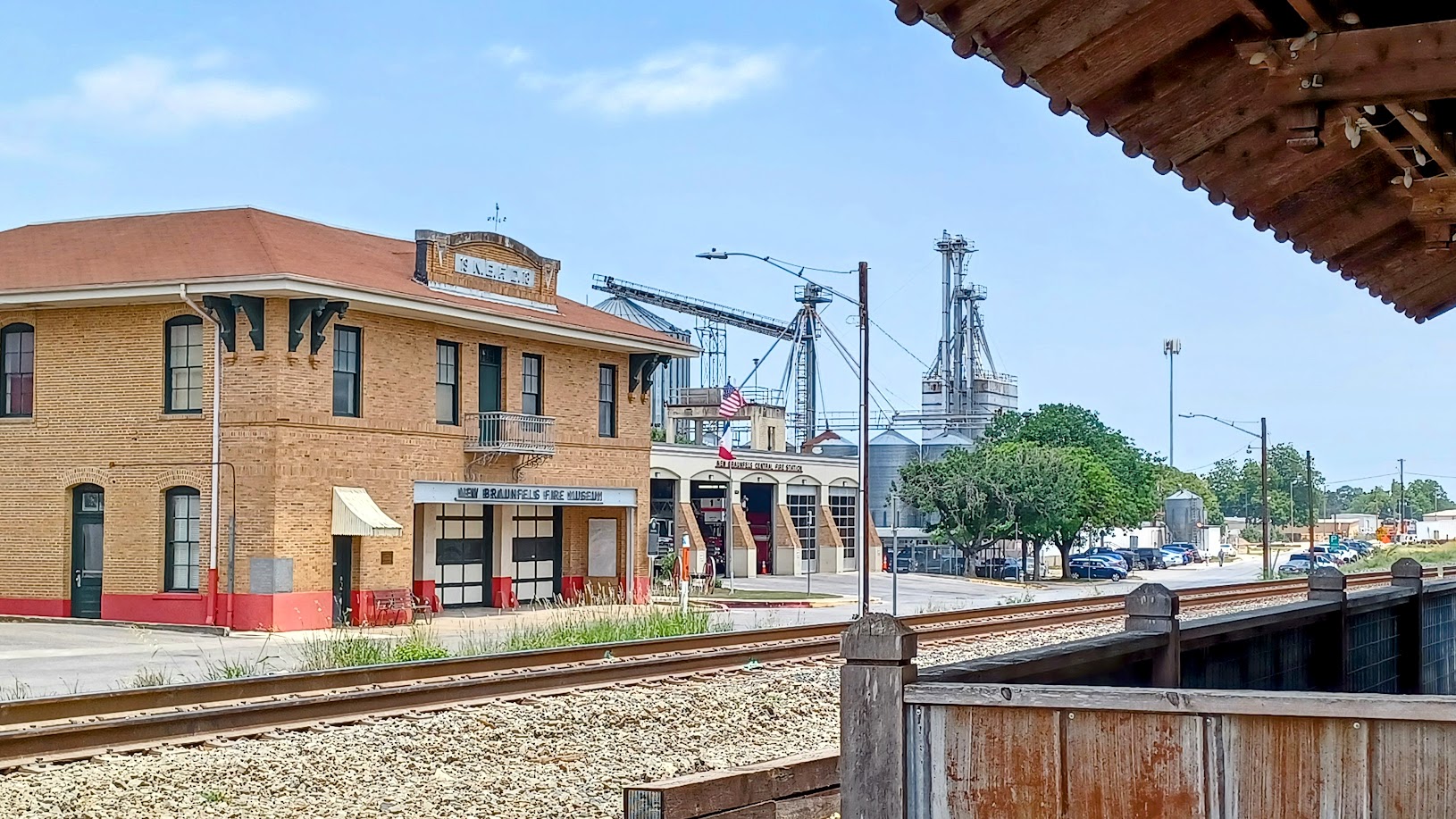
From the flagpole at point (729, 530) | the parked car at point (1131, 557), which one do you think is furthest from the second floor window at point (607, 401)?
the parked car at point (1131, 557)

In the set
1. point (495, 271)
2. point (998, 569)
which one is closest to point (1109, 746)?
point (495, 271)

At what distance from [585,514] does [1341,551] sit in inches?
2517

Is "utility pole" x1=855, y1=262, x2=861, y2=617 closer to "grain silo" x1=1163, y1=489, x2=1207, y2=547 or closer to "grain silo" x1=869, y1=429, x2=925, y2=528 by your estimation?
"grain silo" x1=869, y1=429, x2=925, y2=528

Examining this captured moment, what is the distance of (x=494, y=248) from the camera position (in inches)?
1391

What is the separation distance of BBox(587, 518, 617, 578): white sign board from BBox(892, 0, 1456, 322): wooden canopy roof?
3088 centimetres

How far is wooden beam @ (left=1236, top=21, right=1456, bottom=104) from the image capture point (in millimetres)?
5625

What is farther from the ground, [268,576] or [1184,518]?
[268,576]

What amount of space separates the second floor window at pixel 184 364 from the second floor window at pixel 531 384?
7.63 m

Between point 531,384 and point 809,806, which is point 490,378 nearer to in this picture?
point 531,384

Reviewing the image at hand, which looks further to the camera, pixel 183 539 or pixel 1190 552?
pixel 1190 552

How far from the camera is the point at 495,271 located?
35281mm

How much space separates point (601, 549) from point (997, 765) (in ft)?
110

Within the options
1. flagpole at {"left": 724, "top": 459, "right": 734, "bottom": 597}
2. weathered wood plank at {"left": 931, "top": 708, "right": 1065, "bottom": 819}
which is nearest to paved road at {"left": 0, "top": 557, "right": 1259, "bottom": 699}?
flagpole at {"left": 724, "top": 459, "right": 734, "bottom": 597}

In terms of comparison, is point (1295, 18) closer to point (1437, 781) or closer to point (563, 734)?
point (1437, 781)
